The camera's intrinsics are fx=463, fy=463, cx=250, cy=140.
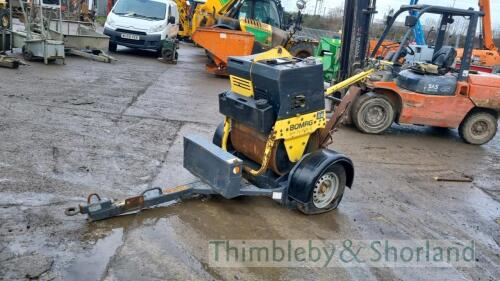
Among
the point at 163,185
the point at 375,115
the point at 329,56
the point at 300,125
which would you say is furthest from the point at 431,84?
the point at 163,185

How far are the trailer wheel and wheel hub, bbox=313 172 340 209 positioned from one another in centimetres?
400

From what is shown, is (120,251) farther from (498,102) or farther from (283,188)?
(498,102)

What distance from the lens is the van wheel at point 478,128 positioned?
8992mm

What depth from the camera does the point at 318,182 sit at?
4.75 m

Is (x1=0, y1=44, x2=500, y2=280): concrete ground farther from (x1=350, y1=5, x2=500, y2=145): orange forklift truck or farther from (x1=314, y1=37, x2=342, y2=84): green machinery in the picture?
(x1=314, y1=37, x2=342, y2=84): green machinery

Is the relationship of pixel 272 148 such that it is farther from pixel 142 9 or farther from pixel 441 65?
pixel 142 9

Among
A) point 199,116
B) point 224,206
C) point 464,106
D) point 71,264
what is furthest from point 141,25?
point 71,264

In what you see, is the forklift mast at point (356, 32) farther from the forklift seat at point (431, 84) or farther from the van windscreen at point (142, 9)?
the van windscreen at point (142, 9)

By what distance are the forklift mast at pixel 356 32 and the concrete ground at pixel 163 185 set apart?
5.22ft

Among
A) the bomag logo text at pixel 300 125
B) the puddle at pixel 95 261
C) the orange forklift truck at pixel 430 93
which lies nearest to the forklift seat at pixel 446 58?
the orange forklift truck at pixel 430 93

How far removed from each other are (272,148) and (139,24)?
11.4 m

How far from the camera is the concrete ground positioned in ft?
12.2

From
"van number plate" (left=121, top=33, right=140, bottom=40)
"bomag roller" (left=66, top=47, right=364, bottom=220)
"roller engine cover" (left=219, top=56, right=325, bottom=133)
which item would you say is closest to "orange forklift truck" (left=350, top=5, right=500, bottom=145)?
"bomag roller" (left=66, top=47, right=364, bottom=220)

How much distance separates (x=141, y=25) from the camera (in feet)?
48.2
